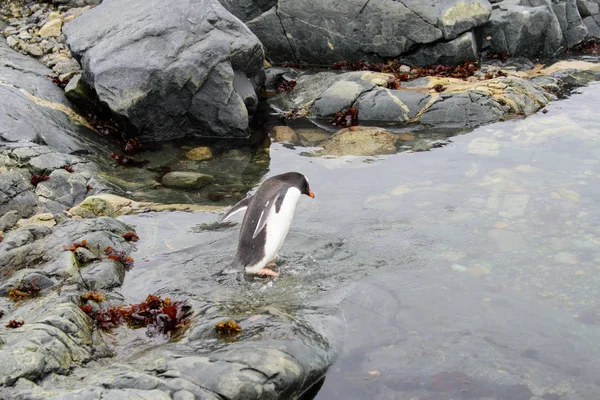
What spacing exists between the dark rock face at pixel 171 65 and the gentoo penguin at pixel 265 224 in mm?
5383

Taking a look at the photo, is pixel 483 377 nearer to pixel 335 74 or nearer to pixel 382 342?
pixel 382 342

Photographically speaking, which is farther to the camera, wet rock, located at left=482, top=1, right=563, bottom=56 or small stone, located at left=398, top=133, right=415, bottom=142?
wet rock, located at left=482, top=1, right=563, bottom=56

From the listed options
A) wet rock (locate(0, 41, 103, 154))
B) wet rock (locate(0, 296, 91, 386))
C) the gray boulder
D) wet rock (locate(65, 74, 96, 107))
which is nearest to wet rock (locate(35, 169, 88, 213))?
wet rock (locate(0, 41, 103, 154))

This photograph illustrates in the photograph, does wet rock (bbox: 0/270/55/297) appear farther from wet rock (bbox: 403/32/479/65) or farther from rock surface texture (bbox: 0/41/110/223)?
wet rock (bbox: 403/32/479/65)

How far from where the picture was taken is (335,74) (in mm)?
16578

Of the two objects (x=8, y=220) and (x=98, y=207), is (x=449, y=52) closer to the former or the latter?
(x=98, y=207)

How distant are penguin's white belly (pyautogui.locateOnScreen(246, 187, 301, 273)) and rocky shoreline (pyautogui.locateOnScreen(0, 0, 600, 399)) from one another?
0.51 metres

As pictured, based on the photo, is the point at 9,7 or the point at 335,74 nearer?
the point at 335,74

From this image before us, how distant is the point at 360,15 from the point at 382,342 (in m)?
12.2

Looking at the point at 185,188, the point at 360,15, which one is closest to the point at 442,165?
the point at 185,188

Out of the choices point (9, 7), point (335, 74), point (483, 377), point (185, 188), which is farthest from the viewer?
point (9, 7)

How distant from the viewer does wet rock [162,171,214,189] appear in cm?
1192

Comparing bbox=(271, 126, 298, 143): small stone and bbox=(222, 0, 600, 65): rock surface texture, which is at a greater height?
bbox=(222, 0, 600, 65): rock surface texture

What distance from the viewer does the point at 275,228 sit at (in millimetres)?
8773
